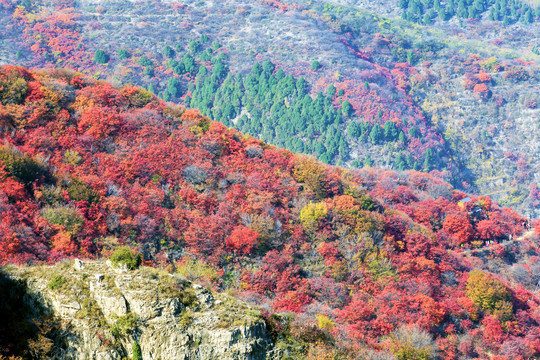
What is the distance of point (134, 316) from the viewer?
24.5m

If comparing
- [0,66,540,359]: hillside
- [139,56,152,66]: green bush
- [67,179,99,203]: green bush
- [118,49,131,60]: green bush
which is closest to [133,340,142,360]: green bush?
[0,66,540,359]: hillside

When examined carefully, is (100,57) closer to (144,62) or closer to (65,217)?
(144,62)

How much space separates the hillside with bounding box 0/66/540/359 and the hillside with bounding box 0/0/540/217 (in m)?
57.7

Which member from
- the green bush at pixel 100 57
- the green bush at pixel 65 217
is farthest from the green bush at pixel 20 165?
the green bush at pixel 100 57

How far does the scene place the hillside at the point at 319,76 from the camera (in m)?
121

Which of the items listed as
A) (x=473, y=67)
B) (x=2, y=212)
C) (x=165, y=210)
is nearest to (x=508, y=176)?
(x=473, y=67)

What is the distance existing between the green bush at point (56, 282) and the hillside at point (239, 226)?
9.97 meters

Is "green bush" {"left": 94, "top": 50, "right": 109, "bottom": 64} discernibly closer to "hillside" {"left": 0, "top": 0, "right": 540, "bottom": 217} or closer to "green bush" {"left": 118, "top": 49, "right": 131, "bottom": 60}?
"hillside" {"left": 0, "top": 0, "right": 540, "bottom": 217}

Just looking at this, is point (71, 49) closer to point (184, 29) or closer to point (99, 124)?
point (184, 29)

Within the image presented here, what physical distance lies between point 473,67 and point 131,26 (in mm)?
99180

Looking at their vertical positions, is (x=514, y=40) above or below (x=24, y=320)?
below

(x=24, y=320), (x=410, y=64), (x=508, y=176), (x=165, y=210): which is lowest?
(x=508, y=176)

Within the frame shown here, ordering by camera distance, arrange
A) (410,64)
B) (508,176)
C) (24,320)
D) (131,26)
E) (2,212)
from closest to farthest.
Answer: (24,320), (2,212), (508,176), (131,26), (410,64)

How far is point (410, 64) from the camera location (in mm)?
157500
